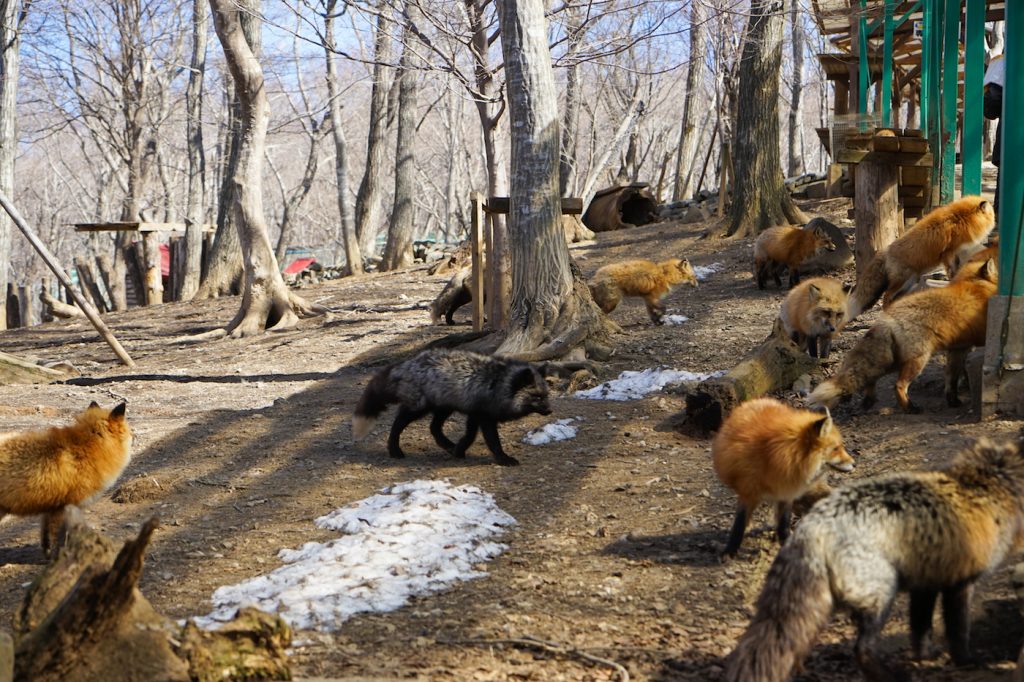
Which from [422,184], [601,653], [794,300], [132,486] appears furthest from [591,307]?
[422,184]

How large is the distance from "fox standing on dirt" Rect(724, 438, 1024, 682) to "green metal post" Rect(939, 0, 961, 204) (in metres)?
8.31

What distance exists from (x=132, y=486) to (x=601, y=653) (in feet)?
14.3

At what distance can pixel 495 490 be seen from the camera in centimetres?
729

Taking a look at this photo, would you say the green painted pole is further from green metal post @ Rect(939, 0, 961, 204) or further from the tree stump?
green metal post @ Rect(939, 0, 961, 204)

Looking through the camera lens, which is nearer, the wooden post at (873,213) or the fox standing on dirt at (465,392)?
the fox standing on dirt at (465,392)

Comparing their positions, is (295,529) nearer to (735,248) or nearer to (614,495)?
(614,495)

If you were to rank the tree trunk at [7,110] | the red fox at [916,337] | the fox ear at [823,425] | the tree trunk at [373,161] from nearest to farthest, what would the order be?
1. the fox ear at [823,425]
2. the red fox at [916,337]
3. the tree trunk at [7,110]
4. the tree trunk at [373,161]

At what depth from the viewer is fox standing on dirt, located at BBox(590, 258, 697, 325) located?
1272 cm

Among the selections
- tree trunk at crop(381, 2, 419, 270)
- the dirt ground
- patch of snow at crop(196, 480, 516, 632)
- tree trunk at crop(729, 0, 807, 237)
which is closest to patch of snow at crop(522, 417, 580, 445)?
the dirt ground

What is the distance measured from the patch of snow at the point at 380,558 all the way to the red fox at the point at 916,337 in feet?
9.94

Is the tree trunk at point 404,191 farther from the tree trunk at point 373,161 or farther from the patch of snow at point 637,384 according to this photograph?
the patch of snow at point 637,384

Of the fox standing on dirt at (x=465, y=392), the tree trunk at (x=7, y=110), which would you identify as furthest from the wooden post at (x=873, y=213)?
the tree trunk at (x=7, y=110)

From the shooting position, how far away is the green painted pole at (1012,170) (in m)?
6.90

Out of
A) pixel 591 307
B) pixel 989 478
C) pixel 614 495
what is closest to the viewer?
pixel 989 478
